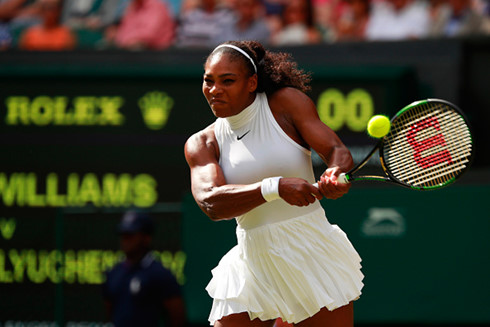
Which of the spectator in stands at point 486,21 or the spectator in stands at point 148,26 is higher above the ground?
the spectator in stands at point 148,26

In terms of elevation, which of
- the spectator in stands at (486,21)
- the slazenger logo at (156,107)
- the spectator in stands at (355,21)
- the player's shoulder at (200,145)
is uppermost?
the spectator in stands at (355,21)

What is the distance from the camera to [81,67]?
705 centimetres

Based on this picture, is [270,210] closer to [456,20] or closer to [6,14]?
[456,20]

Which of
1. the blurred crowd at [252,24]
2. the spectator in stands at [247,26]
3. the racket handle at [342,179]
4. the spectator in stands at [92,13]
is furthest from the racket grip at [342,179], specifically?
the spectator in stands at [92,13]

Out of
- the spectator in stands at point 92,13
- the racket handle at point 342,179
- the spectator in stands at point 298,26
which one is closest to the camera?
the racket handle at point 342,179

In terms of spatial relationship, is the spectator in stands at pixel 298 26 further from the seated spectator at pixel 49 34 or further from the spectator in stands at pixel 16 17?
the spectator in stands at pixel 16 17

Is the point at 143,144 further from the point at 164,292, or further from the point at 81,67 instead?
the point at 164,292

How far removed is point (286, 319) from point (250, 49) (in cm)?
116

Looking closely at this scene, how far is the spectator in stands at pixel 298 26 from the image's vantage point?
809cm

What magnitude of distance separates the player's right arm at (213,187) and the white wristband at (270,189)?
2 cm

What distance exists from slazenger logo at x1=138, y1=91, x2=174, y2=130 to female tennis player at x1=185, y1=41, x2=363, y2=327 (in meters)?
3.15

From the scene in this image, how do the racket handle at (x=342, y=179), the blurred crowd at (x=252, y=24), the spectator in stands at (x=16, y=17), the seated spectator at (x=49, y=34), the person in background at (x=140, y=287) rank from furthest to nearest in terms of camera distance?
the spectator in stands at (x=16, y=17)
the seated spectator at (x=49, y=34)
the blurred crowd at (x=252, y=24)
the person in background at (x=140, y=287)
the racket handle at (x=342, y=179)

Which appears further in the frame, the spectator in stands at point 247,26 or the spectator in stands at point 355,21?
the spectator in stands at point 355,21

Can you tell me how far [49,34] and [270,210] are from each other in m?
5.16
